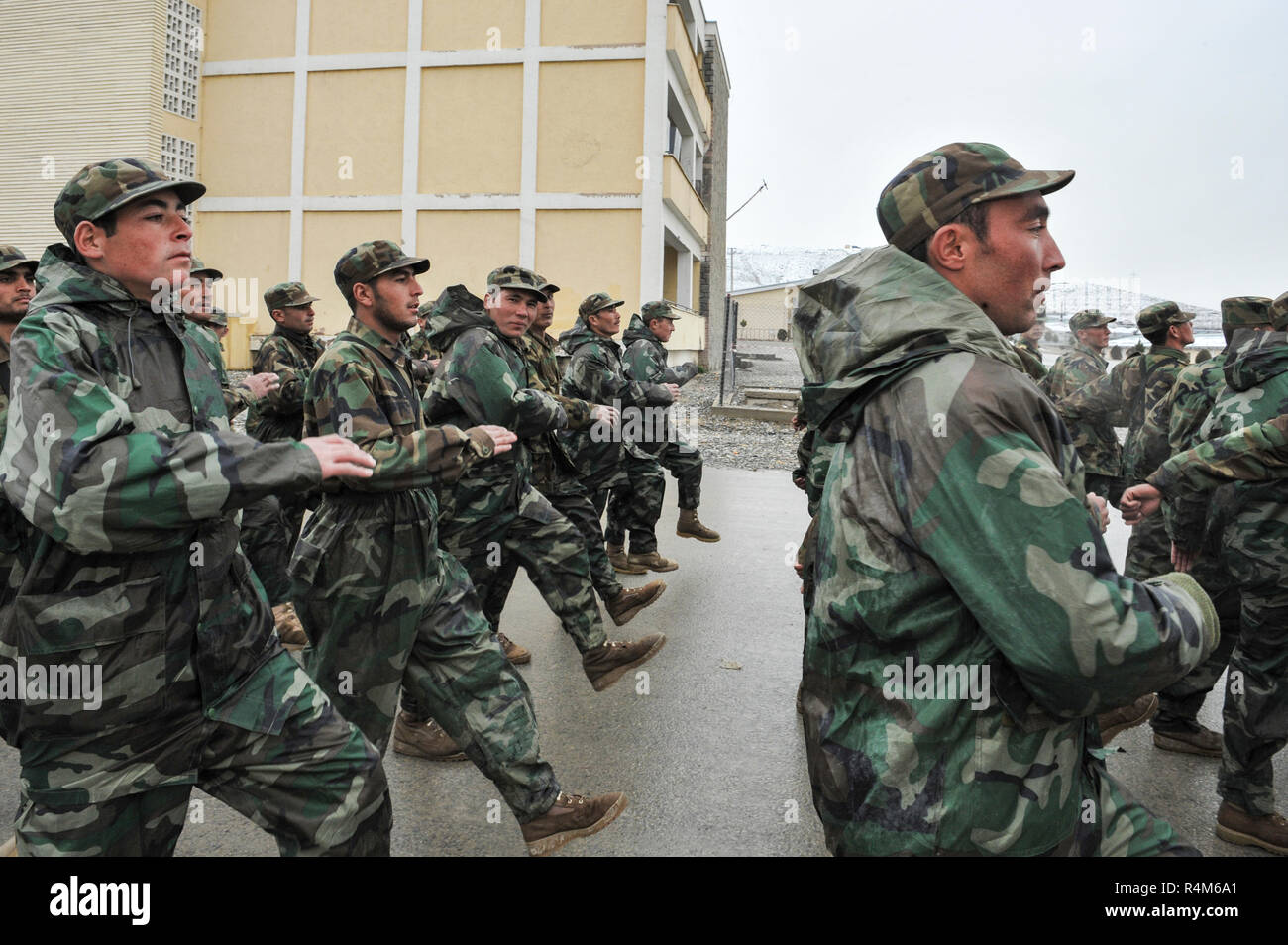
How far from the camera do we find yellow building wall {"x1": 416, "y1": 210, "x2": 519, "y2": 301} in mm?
20188

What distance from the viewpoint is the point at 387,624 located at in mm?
3020

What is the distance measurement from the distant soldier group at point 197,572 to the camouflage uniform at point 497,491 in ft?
→ 2.88

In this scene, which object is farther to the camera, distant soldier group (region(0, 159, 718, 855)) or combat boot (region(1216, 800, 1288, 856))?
combat boot (region(1216, 800, 1288, 856))

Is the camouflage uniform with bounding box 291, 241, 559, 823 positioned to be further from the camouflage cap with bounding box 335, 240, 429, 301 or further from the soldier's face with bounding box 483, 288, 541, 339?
the soldier's face with bounding box 483, 288, 541, 339

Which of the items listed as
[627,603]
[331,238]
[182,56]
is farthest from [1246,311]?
[182,56]

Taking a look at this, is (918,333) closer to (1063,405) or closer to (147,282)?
(147,282)

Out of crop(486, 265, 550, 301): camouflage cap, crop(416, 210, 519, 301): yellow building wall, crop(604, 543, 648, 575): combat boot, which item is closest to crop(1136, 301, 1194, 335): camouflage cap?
crop(604, 543, 648, 575): combat boot

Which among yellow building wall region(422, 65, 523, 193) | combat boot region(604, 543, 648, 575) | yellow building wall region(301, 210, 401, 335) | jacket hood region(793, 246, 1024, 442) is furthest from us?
yellow building wall region(301, 210, 401, 335)

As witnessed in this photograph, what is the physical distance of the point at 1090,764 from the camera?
1675 millimetres

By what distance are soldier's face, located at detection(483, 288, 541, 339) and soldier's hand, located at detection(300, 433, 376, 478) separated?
8.79 ft

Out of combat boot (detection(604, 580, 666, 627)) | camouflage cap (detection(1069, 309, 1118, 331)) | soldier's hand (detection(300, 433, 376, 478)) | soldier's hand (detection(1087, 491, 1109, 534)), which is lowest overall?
combat boot (detection(604, 580, 666, 627))
